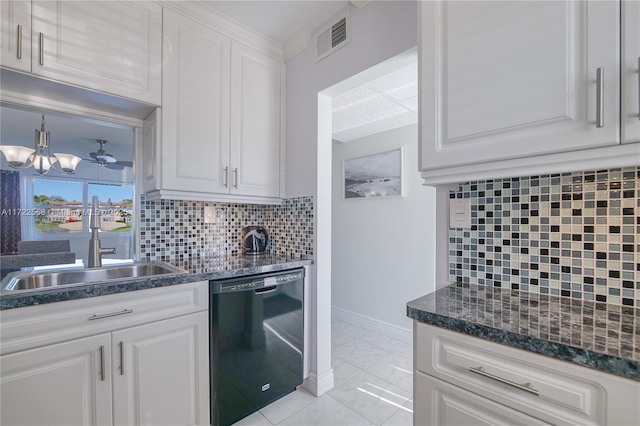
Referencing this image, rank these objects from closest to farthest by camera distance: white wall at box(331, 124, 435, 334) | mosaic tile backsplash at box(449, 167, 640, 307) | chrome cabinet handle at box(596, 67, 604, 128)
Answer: chrome cabinet handle at box(596, 67, 604, 128)
mosaic tile backsplash at box(449, 167, 640, 307)
white wall at box(331, 124, 435, 334)

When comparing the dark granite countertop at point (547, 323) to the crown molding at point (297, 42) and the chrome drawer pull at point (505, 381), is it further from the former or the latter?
the crown molding at point (297, 42)

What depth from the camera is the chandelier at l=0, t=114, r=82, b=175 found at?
5.00ft

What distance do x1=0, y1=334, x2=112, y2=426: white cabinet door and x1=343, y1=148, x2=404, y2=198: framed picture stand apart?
263 centimetres

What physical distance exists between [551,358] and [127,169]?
2.34 metres

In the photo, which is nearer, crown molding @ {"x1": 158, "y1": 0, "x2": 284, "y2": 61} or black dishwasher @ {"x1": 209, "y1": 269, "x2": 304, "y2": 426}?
black dishwasher @ {"x1": 209, "y1": 269, "x2": 304, "y2": 426}

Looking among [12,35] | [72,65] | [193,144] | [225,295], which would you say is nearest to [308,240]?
[225,295]

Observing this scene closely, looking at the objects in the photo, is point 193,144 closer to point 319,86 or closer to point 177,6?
point 177,6

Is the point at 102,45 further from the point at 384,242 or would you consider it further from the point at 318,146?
the point at 384,242

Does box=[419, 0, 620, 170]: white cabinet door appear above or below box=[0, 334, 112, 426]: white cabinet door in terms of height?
above

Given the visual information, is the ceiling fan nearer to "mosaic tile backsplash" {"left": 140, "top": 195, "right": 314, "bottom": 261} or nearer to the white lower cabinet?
"mosaic tile backsplash" {"left": 140, "top": 195, "right": 314, "bottom": 261}

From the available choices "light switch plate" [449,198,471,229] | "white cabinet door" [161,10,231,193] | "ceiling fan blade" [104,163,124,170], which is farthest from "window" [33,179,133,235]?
"light switch plate" [449,198,471,229]

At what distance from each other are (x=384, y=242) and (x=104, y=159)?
102 inches

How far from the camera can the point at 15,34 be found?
4.10ft

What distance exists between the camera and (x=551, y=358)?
27.0 inches
